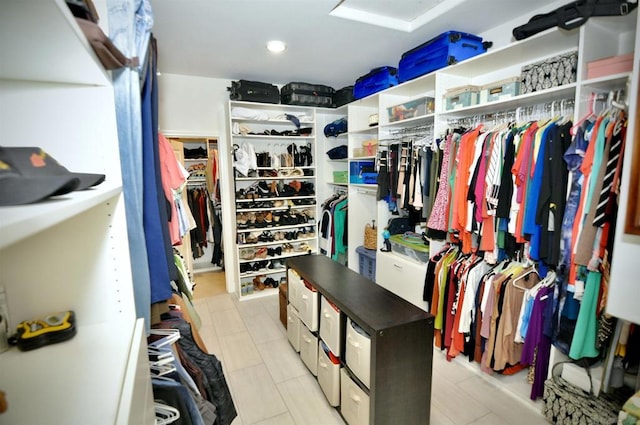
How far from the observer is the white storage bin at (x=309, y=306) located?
2.18m

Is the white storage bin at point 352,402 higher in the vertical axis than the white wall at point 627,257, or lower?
lower

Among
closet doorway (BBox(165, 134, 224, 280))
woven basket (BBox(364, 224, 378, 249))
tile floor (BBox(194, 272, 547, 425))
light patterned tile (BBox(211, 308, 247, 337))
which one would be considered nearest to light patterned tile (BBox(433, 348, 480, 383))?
tile floor (BBox(194, 272, 547, 425))

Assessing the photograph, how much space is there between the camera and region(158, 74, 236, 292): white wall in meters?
3.57

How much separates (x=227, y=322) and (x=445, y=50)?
133 inches

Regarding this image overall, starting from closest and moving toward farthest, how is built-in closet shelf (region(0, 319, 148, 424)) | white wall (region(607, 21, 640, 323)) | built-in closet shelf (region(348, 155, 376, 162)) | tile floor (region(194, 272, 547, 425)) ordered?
built-in closet shelf (region(0, 319, 148, 424)), white wall (region(607, 21, 640, 323)), tile floor (region(194, 272, 547, 425)), built-in closet shelf (region(348, 155, 376, 162))

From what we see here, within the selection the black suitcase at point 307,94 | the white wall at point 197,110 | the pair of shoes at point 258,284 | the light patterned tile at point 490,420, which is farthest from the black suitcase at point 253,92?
the light patterned tile at point 490,420

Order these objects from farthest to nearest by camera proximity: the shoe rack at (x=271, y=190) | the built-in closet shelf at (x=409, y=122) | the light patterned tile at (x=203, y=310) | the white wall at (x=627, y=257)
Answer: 1. the shoe rack at (x=271, y=190)
2. the light patterned tile at (x=203, y=310)
3. the built-in closet shelf at (x=409, y=122)
4. the white wall at (x=627, y=257)

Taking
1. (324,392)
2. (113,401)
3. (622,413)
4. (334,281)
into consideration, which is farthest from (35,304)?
(622,413)

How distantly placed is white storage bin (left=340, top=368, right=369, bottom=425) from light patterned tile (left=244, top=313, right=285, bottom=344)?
1240mm

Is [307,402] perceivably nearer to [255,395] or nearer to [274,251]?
[255,395]

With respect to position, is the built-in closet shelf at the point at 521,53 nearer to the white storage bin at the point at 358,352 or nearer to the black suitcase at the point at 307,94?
the black suitcase at the point at 307,94

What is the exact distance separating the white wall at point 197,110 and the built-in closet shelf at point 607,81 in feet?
11.2

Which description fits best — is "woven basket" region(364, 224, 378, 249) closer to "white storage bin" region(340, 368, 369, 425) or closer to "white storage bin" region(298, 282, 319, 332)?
"white storage bin" region(298, 282, 319, 332)

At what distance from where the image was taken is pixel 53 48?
0.54 m
